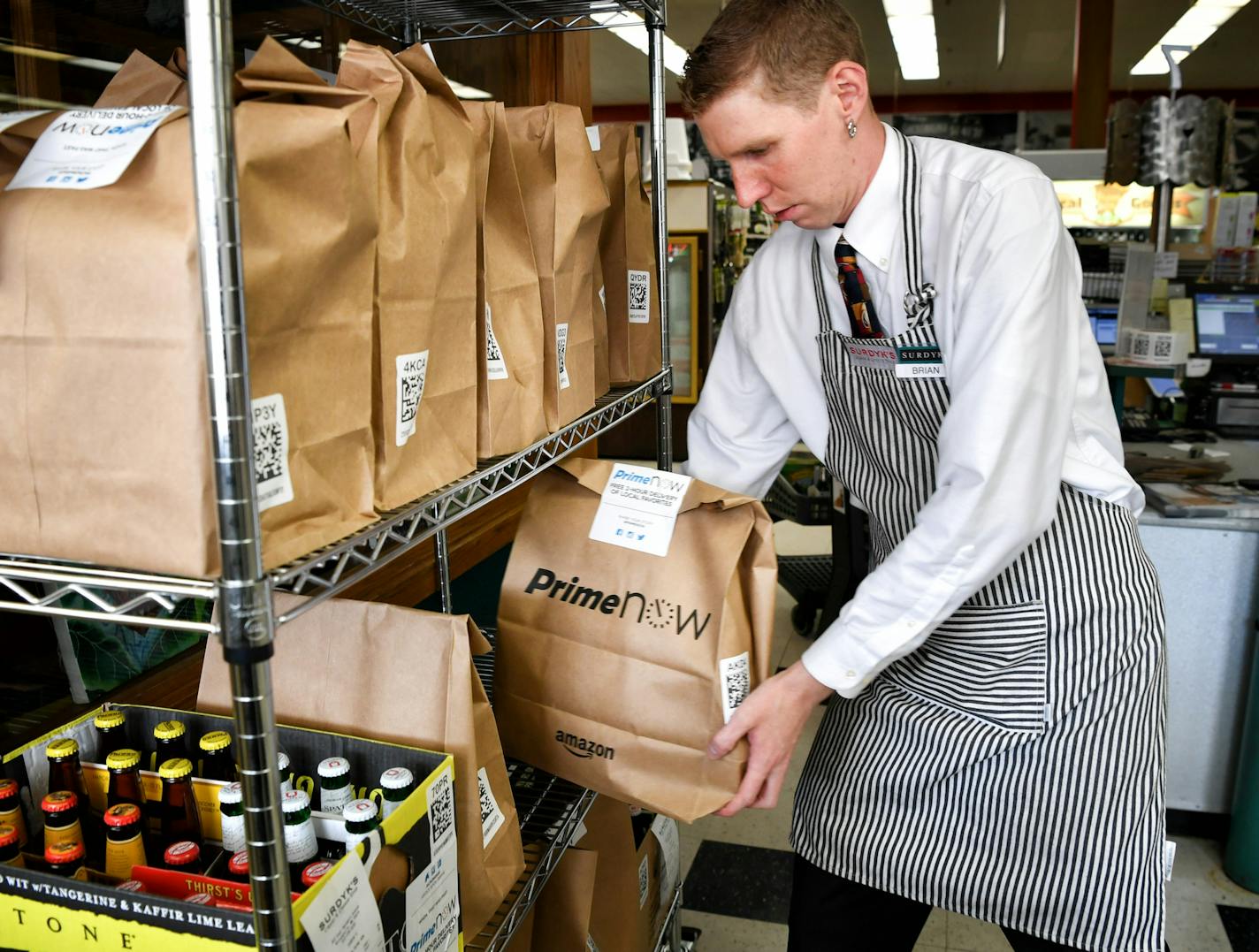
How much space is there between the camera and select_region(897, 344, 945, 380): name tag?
138 cm

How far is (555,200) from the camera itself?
1273 millimetres

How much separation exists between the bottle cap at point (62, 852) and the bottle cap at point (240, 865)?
0.13m

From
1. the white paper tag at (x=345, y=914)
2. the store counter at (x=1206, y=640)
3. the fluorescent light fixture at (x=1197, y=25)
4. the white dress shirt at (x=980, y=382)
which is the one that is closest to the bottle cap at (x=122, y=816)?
the white paper tag at (x=345, y=914)

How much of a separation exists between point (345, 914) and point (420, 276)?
560 mm

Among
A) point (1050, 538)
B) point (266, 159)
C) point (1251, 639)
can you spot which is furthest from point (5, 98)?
point (1251, 639)

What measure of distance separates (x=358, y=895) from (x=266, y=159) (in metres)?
0.60

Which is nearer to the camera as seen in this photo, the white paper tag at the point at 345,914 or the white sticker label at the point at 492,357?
the white paper tag at the point at 345,914

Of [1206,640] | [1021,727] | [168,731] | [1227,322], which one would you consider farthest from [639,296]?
[1227,322]

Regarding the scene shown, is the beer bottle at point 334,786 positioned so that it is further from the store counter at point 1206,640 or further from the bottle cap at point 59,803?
the store counter at point 1206,640

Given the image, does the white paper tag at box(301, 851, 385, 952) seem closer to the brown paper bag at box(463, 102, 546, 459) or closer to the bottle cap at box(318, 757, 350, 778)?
the bottle cap at box(318, 757, 350, 778)

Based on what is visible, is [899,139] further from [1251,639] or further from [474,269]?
[1251,639]

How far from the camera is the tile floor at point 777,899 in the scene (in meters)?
2.32

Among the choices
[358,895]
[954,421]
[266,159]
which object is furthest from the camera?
[954,421]

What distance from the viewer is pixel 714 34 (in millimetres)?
1301
